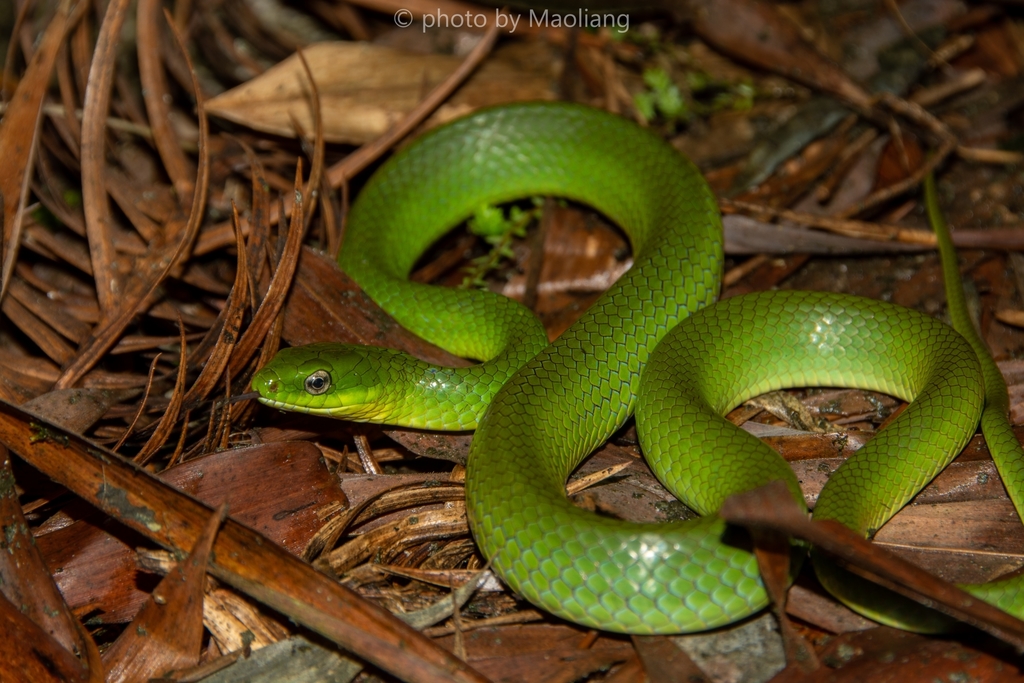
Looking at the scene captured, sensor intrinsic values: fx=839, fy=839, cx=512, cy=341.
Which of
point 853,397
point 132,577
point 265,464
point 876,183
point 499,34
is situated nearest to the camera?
point 132,577

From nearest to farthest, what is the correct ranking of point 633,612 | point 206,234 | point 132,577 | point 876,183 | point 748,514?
point 748,514, point 633,612, point 132,577, point 206,234, point 876,183

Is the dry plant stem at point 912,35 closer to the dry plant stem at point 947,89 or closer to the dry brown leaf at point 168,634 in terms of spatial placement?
the dry plant stem at point 947,89

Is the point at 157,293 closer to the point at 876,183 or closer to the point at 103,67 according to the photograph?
the point at 103,67

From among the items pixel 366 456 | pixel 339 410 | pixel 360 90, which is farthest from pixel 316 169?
pixel 366 456

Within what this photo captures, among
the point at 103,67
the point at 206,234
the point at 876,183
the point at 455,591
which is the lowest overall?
the point at 455,591

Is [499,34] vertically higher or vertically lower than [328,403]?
higher

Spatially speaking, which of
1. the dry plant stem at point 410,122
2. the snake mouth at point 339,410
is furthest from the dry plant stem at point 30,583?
the dry plant stem at point 410,122

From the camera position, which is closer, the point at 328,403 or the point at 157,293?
the point at 328,403

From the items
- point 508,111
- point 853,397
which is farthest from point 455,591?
point 508,111
